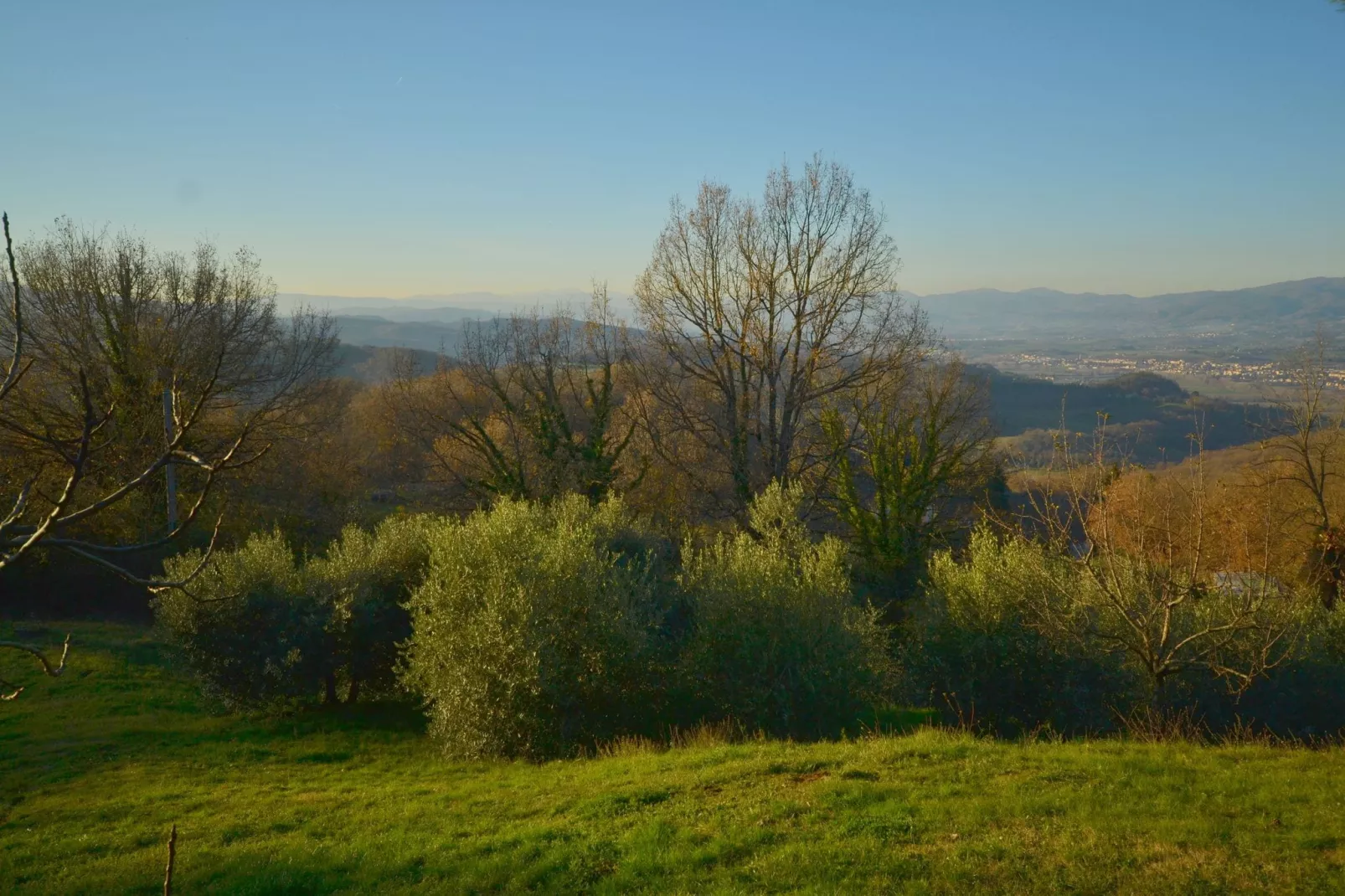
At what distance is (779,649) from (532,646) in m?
4.46

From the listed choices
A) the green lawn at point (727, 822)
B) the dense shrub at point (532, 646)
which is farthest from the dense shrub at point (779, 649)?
the green lawn at point (727, 822)

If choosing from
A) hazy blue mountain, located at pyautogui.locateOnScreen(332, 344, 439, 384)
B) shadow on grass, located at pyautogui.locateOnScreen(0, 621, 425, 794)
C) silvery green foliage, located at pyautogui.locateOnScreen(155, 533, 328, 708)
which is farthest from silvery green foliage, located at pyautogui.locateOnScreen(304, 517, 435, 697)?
hazy blue mountain, located at pyautogui.locateOnScreen(332, 344, 439, 384)

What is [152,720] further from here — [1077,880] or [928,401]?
[928,401]

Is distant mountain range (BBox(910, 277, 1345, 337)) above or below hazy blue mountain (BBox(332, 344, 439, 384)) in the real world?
above

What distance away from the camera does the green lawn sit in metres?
7.69

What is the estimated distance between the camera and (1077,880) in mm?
7285

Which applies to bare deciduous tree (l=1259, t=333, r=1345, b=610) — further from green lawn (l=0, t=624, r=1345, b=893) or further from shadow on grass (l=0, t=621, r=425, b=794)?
shadow on grass (l=0, t=621, r=425, b=794)

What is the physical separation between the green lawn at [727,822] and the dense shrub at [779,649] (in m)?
2.58

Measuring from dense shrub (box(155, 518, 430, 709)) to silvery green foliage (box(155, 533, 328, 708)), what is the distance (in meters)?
0.02

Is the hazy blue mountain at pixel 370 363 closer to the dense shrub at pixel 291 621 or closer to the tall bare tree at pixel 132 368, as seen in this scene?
the tall bare tree at pixel 132 368

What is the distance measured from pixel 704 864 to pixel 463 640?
8867mm

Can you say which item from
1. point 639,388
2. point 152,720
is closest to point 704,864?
point 152,720

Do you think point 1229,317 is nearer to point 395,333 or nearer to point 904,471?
point 395,333

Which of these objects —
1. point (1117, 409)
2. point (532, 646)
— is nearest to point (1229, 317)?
point (1117, 409)
